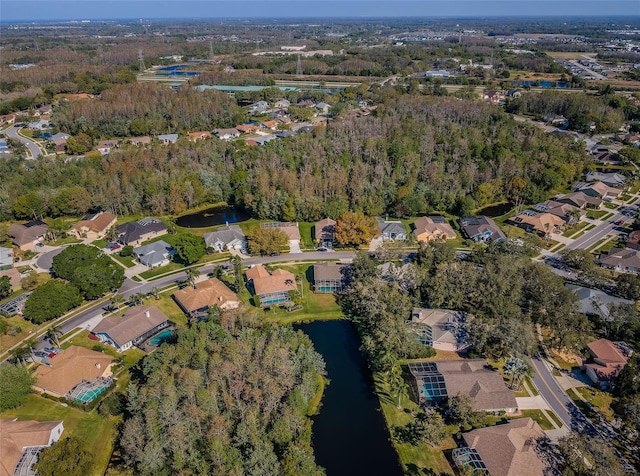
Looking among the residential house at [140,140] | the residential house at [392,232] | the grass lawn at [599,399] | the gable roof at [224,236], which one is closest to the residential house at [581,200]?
the residential house at [392,232]

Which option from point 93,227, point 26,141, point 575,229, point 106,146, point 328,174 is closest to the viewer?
point 93,227

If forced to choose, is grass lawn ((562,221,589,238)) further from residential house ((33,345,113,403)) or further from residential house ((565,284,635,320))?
residential house ((33,345,113,403))

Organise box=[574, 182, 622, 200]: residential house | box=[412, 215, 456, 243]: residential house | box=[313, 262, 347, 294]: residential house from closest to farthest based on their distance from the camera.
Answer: box=[313, 262, 347, 294]: residential house < box=[412, 215, 456, 243]: residential house < box=[574, 182, 622, 200]: residential house

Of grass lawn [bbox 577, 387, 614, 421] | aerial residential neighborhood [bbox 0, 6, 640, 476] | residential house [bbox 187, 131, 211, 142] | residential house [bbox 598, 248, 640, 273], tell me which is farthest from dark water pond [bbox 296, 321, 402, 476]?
residential house [bbox 187, 131, 211, 142]

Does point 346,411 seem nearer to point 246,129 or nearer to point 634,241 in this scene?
point 634,241

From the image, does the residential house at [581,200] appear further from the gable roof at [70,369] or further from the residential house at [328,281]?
the gable roof at [70,369]

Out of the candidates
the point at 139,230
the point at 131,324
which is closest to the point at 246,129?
the point at 139,230

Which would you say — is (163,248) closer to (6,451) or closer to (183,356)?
(183,356)
